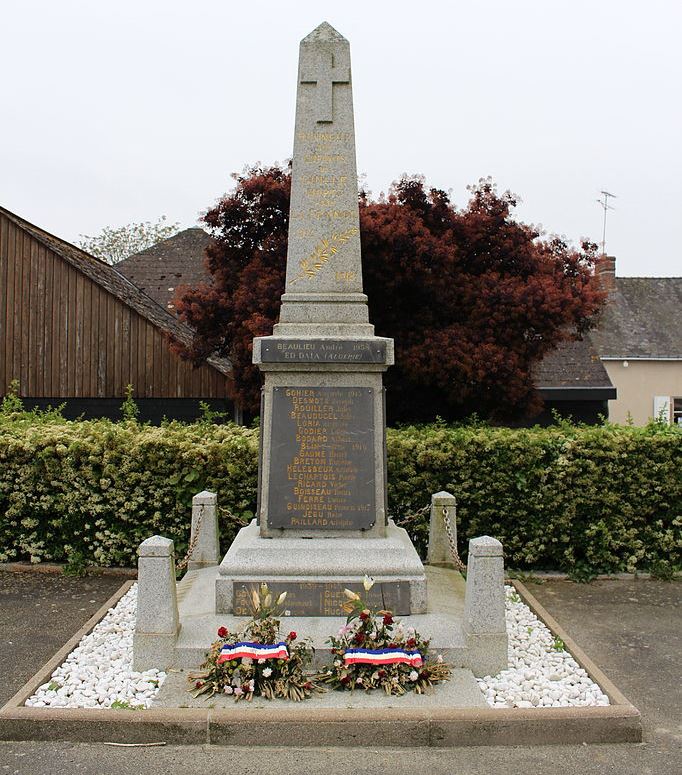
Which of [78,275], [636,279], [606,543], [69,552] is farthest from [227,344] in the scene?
[636,279]

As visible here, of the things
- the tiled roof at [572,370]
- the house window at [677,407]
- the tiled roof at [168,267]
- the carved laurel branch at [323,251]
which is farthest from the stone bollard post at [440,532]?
the house window at [677,407]

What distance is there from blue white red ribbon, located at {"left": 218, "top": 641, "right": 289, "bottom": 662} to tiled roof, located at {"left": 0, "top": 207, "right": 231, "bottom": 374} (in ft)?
33.8

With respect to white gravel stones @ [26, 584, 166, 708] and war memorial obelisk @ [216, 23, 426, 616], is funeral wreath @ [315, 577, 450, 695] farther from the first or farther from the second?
white gravel stones @ [26, 584, 166, 708]

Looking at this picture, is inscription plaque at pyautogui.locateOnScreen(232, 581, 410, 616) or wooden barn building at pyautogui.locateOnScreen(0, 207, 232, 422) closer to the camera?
inscription plaque at pyautogui.locateOnScreen(232, 581, 410, 616)

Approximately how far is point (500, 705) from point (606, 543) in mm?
4364

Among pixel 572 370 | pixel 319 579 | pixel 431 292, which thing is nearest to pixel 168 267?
pixel 431 292

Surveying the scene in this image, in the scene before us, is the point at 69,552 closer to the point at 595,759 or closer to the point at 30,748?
the point at 30,748

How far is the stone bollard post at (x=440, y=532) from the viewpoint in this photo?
24.0 feet

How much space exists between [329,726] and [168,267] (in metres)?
17.9

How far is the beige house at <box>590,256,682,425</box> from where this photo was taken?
25.8m

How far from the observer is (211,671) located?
4.80 metres

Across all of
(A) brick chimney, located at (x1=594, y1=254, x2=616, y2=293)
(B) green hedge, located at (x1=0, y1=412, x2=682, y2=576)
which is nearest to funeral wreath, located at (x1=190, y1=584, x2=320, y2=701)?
(B) green hedge, located at (x1=0, y1=412, x2=682, y2=576)

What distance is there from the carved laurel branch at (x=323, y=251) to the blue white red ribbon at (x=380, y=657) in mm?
3024

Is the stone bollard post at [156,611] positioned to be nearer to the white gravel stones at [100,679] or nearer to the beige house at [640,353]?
the white gravel stones at [100,679]
